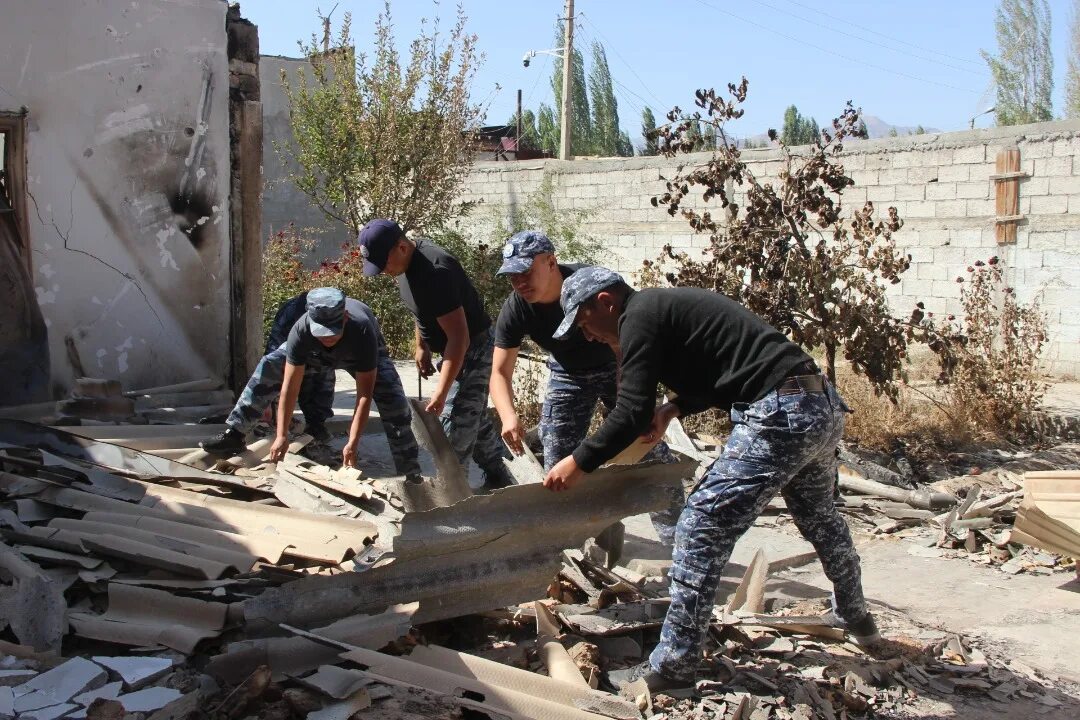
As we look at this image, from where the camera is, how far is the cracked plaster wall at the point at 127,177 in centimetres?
732

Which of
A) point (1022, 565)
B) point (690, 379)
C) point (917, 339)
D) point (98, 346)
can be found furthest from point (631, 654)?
point (98, 346)

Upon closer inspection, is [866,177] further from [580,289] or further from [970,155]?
[580,289]

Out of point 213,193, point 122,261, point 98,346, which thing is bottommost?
point 98,346

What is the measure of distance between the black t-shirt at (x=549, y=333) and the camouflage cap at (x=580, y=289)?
1161 mm

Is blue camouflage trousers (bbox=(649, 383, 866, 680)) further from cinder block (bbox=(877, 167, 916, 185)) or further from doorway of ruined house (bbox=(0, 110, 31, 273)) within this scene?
cinder block (bbox=(877, 167, 916, 185))

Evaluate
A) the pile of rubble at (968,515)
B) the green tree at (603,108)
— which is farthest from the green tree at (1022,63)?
the pile of rubble at (968,515)

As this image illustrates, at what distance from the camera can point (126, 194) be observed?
772 cm

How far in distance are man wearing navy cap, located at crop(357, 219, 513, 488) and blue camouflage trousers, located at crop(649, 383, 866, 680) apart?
2.23 m

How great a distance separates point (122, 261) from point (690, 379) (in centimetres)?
570

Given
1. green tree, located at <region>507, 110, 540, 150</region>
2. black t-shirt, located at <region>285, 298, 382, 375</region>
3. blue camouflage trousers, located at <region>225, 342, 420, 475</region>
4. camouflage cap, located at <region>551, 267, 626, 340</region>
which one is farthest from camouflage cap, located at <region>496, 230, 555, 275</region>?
green tree, located at <region>507, 110, 540, 150</region>

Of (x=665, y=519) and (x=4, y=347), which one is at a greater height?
(x=4, y=347)

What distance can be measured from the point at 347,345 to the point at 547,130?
29436 mm

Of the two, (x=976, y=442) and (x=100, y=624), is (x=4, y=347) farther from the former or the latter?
(x=976, y=442)

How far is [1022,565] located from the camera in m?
5.49
